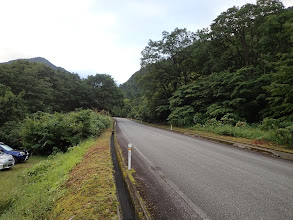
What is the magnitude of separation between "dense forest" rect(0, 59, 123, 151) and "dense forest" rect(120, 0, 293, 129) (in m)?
10.9

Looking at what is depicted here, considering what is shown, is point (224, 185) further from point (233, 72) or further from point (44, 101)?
point (44, 101)

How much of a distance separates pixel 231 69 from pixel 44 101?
33677mm

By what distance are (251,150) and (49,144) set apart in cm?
1266

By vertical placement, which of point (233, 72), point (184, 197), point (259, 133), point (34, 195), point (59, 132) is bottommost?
point (34, 195)

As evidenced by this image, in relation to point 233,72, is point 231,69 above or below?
above

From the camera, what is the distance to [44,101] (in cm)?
3244

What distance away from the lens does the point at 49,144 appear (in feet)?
37.7

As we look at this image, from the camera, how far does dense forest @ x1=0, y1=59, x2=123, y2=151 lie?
1148 cm

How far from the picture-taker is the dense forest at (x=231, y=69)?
1296cm

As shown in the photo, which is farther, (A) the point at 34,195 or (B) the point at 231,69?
(B) the point at 231,69

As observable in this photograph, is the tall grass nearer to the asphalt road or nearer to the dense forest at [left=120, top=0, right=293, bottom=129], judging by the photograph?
the dense forest at [left=120, top=0, right=293, bottom=129]

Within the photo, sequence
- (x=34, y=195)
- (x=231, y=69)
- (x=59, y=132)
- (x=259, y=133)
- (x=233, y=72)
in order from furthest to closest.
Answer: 1. (x=231, y=69)
2. (x=233, y=72)
3. (x=59, y=132)
4. (x=259, y=133)
5. (x=34, y=195)

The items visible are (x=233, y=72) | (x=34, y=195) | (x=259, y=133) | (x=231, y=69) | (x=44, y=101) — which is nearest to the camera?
(x=34, y=195)

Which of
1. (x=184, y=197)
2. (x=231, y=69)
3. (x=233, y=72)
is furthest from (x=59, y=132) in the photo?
(x=231, y=69)
